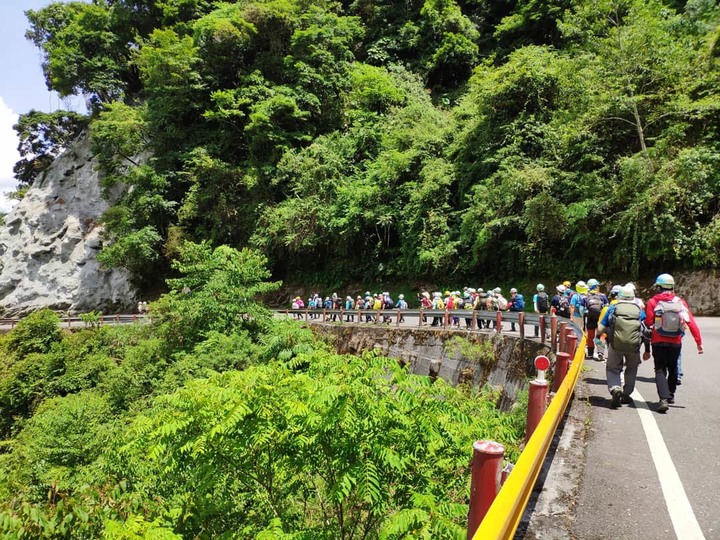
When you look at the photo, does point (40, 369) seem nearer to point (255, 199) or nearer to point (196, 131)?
point (255, 199)

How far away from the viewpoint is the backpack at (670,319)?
216 inches

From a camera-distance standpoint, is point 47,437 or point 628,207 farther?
point 628,207

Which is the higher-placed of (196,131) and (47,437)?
(196,131)

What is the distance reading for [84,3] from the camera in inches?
1572

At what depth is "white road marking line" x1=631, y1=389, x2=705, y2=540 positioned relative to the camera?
2.87 metres

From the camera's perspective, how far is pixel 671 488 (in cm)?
346

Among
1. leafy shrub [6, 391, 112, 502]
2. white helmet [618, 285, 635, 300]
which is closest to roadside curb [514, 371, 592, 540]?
white helmet [618, 285, 635, 300]

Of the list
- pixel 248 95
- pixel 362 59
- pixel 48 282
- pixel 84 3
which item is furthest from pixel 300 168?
pixel 84 3

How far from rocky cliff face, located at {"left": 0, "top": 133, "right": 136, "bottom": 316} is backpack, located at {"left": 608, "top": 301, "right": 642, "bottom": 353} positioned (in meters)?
35.1

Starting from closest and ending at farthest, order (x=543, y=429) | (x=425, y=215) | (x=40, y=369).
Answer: (x=543, y=429) → (x=40, y=369) → (x=425, y=215)

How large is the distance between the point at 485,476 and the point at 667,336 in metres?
4.88

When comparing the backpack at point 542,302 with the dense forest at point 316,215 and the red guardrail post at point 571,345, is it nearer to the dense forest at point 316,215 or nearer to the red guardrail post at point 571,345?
the dense forest at point 316,215

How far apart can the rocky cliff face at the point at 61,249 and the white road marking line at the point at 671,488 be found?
35748mm

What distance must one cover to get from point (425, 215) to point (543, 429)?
729 inches
